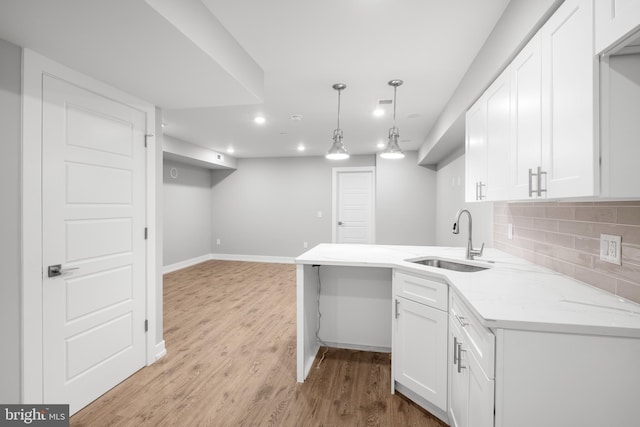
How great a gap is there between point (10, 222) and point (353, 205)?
18.4ft

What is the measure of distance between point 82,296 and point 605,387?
8.82 feet

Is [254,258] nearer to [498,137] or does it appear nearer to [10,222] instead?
[10,222]

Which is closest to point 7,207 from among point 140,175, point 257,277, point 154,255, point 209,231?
point 140,175

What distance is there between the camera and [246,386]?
2.17 m

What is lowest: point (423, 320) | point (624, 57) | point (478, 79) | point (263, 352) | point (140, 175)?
point (263, 352)

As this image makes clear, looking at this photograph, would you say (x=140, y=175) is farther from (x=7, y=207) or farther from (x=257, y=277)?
(x=257, y=277)

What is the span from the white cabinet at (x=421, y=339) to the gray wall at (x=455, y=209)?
1371 mm

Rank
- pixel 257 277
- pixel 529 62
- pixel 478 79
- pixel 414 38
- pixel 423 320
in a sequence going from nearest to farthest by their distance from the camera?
pixel 529 62
pixel 423 320
pixel 414 38
pixel 478 79
pixel 257 277

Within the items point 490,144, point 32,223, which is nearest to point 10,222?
point 32,223

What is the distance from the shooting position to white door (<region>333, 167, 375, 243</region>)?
658cm

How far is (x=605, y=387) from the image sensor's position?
100 centimetres

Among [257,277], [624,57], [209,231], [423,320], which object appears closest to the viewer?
[624,57]

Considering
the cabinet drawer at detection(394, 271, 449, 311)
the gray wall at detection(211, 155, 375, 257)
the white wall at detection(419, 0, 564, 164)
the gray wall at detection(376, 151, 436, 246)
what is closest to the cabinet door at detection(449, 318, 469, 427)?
the cabinet drawer at detection(394, 271, 449, 311)

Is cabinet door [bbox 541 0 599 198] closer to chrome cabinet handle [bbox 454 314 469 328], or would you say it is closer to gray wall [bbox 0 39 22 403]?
chrome cabinet handle [bbox 454 314 469 328]
